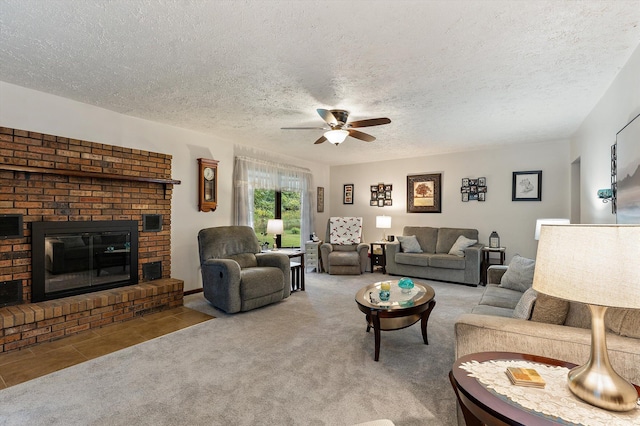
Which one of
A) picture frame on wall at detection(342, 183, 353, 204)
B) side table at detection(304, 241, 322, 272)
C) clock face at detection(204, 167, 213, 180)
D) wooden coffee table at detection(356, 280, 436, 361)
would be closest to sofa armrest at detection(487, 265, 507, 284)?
wooden coffee table at detection(356, 280, 436, 361)

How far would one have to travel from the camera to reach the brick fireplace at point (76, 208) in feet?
9.79

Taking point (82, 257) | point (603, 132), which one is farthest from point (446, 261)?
point (82, 257)

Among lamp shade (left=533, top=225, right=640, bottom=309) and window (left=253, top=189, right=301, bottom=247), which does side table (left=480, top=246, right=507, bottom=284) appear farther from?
lamp shade (left=533, top=225, right=640, bottom=309)

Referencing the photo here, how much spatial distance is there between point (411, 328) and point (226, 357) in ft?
6.01

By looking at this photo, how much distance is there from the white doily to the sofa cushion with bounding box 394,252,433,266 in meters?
4.30

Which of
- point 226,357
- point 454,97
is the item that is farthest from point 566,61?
point 226,357

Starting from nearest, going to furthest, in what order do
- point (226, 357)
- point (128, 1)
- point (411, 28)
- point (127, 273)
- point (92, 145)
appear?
point (128, 1) < point (411, 28) < point (226, 357) < point (92, 145) < point (127, 273)

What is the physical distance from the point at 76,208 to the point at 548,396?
167 inches

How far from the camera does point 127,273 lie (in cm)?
391

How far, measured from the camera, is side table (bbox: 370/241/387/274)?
6316mm

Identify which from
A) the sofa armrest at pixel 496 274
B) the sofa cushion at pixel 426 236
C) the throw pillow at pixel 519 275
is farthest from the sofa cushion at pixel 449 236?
the throw pillow at pixel 519 275

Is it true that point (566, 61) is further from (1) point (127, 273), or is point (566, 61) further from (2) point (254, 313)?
(1) point (127, 273)

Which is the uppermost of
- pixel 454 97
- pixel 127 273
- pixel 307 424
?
pixel 454 97

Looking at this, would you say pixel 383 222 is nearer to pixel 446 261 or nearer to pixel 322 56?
pixel 446 261
